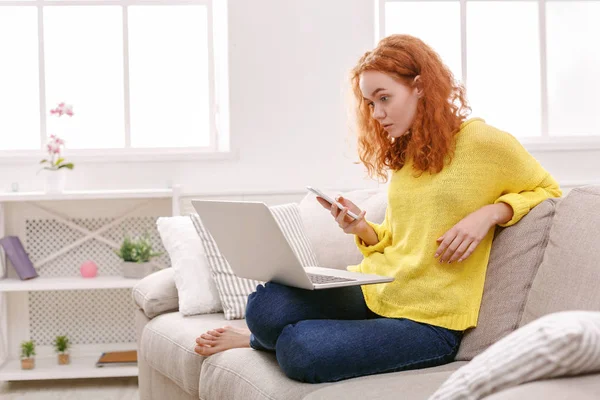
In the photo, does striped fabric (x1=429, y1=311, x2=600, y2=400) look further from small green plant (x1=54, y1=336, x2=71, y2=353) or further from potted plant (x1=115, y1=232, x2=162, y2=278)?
small green plant (x1=54, y1=336, x2=71, y2=353)

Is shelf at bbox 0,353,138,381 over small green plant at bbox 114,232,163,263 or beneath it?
beneath

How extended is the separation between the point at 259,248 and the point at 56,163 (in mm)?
2073

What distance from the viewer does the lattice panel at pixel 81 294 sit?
3.88m

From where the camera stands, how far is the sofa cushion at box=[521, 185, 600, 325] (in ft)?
5.63

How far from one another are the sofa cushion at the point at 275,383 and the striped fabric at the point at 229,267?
1.39ft

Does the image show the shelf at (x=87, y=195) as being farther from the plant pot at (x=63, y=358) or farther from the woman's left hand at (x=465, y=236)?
the woman's left hand at (x=465, y=236)

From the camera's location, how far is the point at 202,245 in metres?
2.77

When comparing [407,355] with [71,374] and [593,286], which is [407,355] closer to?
[593,286]

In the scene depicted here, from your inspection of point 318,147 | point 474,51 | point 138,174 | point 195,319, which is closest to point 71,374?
point 138,174

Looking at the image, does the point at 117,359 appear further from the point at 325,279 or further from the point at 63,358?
the point at 325,279

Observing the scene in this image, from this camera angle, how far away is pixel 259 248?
1889mm

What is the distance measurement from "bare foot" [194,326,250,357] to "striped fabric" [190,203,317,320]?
0.38 metres

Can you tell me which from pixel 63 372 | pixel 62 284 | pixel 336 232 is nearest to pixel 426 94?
pixel 336 232

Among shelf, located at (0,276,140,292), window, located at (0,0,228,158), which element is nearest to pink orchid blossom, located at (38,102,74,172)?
window, located at (0,0,228,158)
